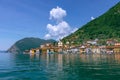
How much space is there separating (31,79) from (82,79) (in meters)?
11.2

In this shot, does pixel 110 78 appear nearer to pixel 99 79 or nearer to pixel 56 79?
pixel 99 79

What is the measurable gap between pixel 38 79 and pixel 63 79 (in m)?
5.62

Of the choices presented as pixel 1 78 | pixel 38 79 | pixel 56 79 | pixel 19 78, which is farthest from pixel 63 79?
pixel 1 78

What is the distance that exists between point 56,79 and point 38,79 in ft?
13.4

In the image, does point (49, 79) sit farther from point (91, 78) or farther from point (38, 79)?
point (91, 78)

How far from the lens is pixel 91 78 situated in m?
55.5

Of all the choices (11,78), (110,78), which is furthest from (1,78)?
(110,78)

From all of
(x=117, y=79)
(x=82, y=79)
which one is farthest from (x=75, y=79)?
(x=117, y=79)

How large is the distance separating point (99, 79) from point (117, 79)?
3.82 metres

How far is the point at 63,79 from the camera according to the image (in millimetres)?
53812

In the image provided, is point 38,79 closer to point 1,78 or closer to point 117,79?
point 1,78

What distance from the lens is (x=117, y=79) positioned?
176 feet

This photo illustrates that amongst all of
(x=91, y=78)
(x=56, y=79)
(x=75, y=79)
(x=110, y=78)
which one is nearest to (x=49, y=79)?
(x=56, y=79)

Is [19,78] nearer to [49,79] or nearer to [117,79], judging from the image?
[49,79]
